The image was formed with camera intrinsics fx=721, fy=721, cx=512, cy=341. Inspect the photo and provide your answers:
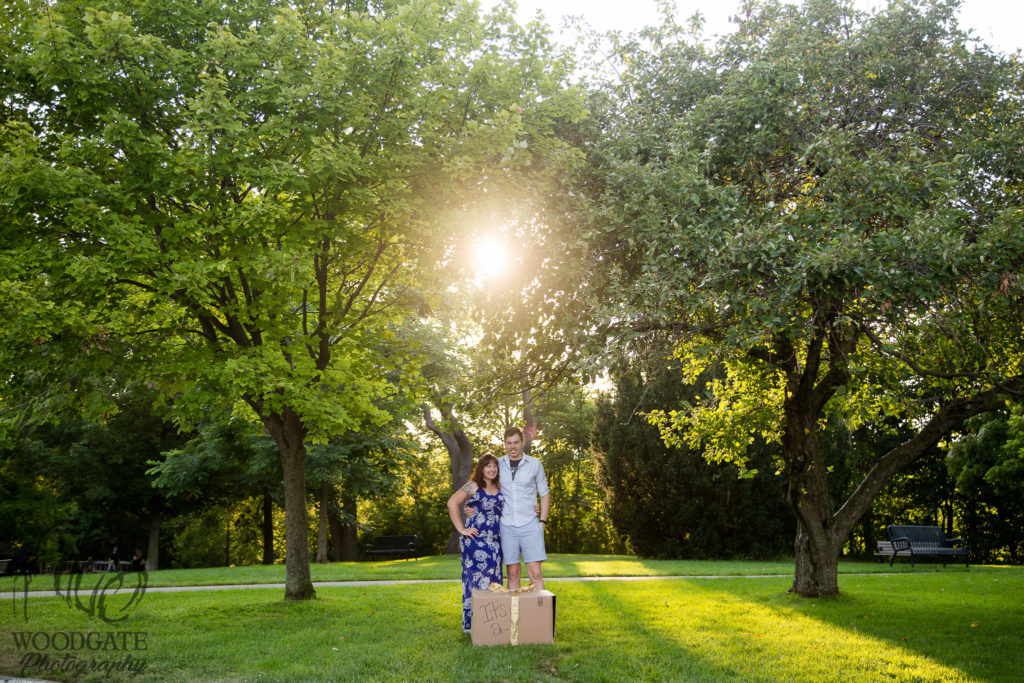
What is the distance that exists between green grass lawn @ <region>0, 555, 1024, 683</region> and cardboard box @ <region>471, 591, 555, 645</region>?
0.48 ft

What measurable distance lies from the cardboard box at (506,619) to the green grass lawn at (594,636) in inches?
5.7

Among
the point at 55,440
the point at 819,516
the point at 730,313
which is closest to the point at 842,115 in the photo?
the point at 730,313

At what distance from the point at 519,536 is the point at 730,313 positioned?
315 cm

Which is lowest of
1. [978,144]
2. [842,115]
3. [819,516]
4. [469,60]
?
[819,516]

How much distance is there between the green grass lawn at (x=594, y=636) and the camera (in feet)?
21.2

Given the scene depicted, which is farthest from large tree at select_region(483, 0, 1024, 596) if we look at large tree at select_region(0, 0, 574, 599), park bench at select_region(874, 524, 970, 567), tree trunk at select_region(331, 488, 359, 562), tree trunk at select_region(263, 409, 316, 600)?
tree trunk at select_region(331, 488, 359, 562)

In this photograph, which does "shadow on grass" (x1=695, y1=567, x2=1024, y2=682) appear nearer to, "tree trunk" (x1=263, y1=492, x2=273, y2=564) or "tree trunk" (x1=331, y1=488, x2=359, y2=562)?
"tree trunk" (x1=331, y1=488, x2=359, y2=562)

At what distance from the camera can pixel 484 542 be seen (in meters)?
7.84

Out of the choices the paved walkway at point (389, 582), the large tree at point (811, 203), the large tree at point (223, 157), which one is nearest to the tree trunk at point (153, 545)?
the paved walkway at point (389, 582)

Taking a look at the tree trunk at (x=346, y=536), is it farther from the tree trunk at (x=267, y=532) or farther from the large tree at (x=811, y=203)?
the large tree at (x=811, y=203)

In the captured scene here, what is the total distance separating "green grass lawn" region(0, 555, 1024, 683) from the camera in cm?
646

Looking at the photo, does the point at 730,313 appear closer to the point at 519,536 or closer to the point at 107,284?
the point at 519,536

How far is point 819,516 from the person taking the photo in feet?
36.3

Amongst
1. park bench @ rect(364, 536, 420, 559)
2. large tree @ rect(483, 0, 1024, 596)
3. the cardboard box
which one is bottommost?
park bench @ rect(364, 536, 420, 559)
